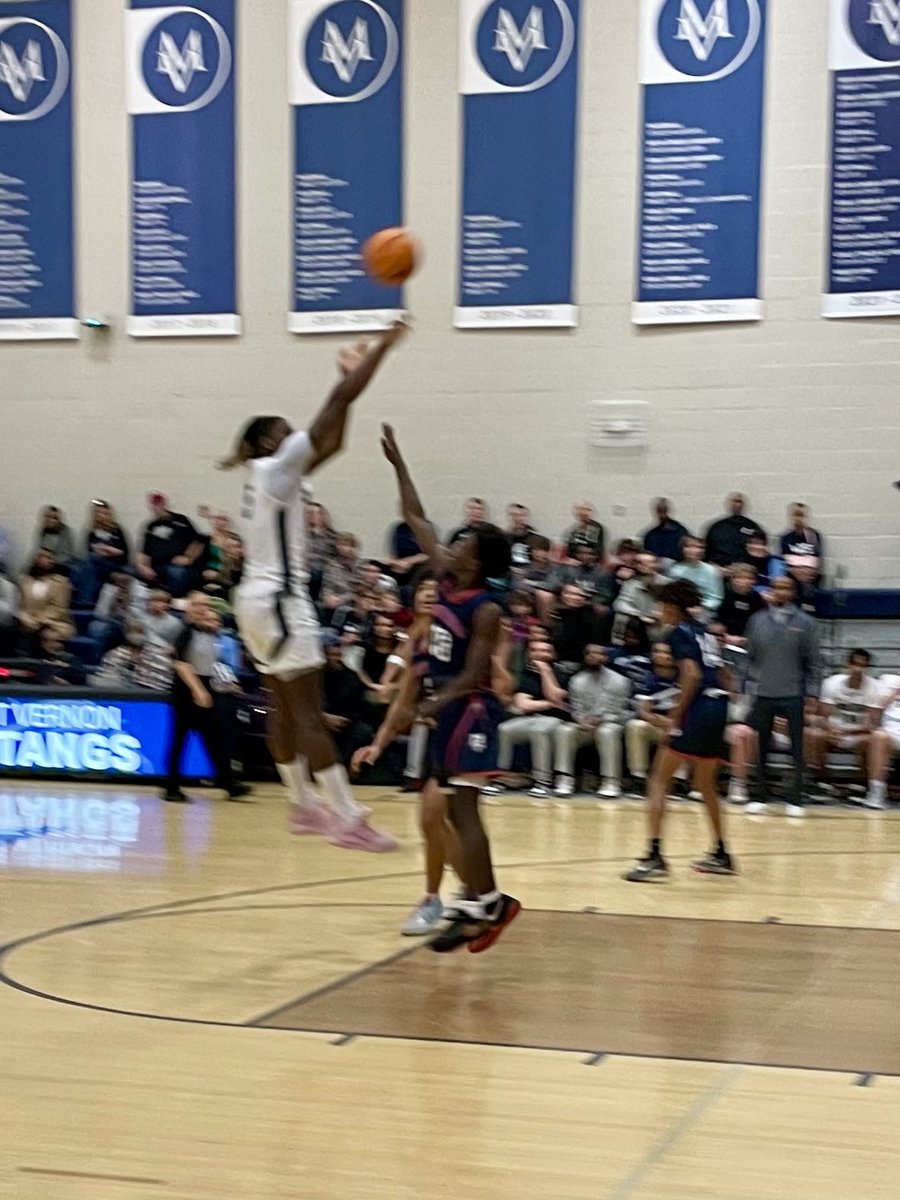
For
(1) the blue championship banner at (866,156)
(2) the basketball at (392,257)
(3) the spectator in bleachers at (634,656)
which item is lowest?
(3) the spectator in bleachers at (634,656)

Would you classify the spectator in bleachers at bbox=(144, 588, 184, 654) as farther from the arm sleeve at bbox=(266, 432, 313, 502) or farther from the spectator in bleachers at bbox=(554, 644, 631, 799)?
the arm sleeve at bbox=(266, 432, 313, 502)

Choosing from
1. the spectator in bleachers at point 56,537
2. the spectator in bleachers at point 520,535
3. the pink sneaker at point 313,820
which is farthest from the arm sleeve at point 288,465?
the spectator in bleachers at point 56,537

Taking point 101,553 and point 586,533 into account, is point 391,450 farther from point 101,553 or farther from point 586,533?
point 101,553

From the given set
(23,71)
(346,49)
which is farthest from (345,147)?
(23,71)

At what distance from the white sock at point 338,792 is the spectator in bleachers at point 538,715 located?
6.28 m

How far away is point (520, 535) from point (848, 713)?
153 inches

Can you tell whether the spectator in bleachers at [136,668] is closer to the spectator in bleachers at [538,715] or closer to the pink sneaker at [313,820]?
the spectator in bleachers at [538,715]

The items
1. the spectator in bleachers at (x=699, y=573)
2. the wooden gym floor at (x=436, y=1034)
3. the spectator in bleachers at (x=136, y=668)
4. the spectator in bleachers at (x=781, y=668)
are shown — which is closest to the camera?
the wooden gym floor at (x=436, y=1034)

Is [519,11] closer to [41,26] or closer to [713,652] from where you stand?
[41,26]

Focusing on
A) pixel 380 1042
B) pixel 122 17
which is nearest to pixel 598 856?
pixel 380 1042

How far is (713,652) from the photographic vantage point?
375 inches

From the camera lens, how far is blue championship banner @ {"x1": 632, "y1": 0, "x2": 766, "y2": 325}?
1614cm

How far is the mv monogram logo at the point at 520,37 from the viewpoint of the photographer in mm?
16734

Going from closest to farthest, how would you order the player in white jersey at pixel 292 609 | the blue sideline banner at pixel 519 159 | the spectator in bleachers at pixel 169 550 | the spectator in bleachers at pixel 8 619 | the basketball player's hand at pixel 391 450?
the player in white jersey at pixel 292 609, the basketball player's hand at pixel 391 450, the spectator in bleachers at pixel 8 619, the spectator in bleachers at pixel 169 550, the blue sideline banner at pixel 519 159
